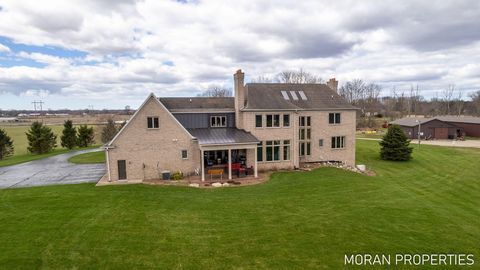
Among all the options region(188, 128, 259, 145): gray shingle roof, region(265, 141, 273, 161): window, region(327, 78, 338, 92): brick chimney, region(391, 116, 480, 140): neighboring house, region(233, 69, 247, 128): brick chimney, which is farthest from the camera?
region(391, 116, 480, 140): neighboring house

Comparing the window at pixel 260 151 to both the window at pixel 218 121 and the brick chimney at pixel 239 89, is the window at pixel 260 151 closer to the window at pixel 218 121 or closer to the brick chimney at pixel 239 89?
the brick chimney at pixel 239 89

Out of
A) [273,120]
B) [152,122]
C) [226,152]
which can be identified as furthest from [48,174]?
[273,120]

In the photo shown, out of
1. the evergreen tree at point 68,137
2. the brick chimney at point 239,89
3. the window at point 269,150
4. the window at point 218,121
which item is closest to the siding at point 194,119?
the window at point 218,121

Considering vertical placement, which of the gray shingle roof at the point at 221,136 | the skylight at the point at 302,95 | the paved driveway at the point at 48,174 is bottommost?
the paved driveway at the point at 48,174

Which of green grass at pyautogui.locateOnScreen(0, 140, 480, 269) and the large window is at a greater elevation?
the large window

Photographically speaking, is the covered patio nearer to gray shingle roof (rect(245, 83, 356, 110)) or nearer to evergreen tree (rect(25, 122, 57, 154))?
gray shingle roof (rect(245, 83, 356, 110))

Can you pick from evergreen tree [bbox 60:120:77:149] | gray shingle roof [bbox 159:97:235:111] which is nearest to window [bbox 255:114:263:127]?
gray shingle roof [bbox 159:97:235:111]

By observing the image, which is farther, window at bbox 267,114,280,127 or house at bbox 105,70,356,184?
window at bbox 267,114,280,127
